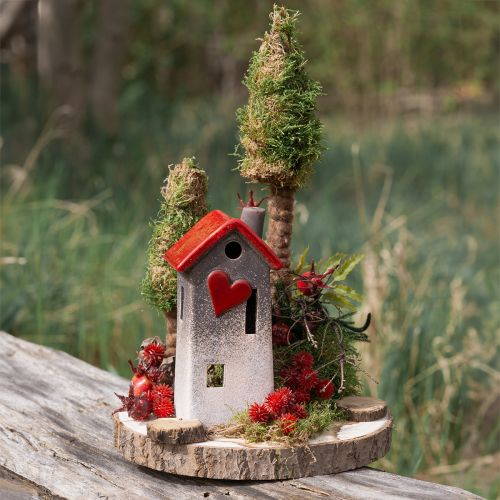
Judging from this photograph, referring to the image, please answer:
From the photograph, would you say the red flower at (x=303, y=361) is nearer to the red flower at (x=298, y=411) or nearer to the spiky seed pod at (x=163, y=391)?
the red flower at (x=298, y=411)

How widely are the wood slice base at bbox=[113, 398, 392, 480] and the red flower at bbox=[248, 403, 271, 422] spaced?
52 mm

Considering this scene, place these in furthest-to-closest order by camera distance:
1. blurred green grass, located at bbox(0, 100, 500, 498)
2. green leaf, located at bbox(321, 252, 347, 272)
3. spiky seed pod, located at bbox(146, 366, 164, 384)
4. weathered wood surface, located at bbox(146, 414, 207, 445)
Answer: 1. blurred green grass, located at bbox(0, 100, 500, 498)
2. green leaf, located at bbox(321, 252, 347, 272)
3. spiky seed pod, located at bbox(146, 366, 164, 384)
4. weathered wood surface, located at bbox(146, 414, 207, 445)

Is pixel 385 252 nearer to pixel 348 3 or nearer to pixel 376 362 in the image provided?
pixel 376 362

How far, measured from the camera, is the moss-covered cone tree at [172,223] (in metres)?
1.98

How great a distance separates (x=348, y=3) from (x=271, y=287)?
11.4 metres

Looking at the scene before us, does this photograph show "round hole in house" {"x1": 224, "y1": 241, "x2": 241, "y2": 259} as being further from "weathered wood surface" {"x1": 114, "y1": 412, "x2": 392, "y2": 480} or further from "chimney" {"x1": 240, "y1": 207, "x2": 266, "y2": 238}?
"weathered wood surface" {"x1": 114, "y1": 412, "x2": 392, "y2": 480}

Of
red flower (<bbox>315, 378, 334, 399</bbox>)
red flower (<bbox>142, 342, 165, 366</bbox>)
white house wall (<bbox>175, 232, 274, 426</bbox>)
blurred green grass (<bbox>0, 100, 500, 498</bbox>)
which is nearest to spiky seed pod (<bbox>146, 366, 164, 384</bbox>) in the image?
red flower (<bbox>142, 342, 165, 366</bbox>)

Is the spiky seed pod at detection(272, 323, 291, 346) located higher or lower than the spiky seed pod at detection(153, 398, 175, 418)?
higher

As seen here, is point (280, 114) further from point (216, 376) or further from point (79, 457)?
point (79, 457)

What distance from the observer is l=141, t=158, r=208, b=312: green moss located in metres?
1.98

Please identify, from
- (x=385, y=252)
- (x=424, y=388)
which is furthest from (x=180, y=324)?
(x=385, y=252)

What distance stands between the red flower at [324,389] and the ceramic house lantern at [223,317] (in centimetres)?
12

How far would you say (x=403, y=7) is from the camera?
1281cm

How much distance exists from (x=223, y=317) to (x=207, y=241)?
6.6 inches
